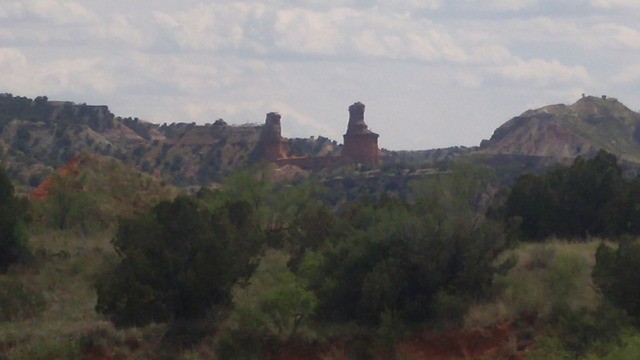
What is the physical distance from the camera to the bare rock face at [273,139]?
112 metres

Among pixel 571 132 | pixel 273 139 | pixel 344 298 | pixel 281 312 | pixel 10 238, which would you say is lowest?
pixel 281 312

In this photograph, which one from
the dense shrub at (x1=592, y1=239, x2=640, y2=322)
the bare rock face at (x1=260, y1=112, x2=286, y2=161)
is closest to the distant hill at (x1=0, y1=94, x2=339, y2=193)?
the bare rock face at (x1=260, y1=112, x2=286, y2=161)

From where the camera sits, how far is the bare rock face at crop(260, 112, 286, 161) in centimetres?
11238

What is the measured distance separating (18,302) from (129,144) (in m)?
115

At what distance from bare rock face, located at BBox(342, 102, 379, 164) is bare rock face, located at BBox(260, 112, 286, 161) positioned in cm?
790

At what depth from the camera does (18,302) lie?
24469mm

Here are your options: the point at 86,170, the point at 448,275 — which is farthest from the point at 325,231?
the point at 86,170

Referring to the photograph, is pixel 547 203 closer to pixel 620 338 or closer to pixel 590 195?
pixel 590 195

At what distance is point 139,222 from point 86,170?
28200mm

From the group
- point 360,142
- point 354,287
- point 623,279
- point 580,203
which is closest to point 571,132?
point 360,142

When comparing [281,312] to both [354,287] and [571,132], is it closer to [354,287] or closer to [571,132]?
[354,287]

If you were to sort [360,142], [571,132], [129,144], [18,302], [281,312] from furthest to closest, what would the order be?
[129,144], [360,142], [571,132], [18,302], [281,312]

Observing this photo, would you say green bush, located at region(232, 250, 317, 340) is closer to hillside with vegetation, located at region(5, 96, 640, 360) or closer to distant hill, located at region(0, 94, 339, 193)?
hillside with vegetation, located at region(5, 96, 640, 360)

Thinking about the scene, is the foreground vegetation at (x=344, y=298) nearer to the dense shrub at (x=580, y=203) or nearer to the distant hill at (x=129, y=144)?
the dense shrub at (x=580, y=203)
